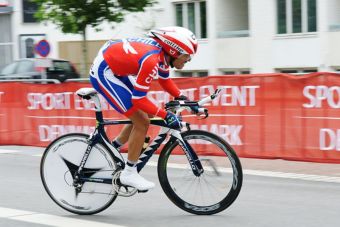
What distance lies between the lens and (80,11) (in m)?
24.0

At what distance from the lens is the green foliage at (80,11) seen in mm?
23750

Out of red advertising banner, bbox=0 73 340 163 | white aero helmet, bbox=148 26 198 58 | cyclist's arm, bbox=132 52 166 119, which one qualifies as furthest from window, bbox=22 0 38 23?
cyclist's arm, bbox=132 52 166 119

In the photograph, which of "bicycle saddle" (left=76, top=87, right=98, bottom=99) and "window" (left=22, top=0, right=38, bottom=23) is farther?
"window" (left=22, top=0, right=38, bottom=23)

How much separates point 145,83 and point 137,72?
23 cm

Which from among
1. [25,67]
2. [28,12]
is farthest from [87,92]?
[28,12]

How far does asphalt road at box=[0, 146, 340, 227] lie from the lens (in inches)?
250

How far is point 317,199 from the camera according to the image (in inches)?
292

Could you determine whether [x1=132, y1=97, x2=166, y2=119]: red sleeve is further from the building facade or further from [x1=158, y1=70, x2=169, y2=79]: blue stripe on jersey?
the building facade

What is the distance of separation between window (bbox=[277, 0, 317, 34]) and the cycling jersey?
2078 centimetres

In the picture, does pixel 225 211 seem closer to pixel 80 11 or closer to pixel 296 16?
pixel 80 11

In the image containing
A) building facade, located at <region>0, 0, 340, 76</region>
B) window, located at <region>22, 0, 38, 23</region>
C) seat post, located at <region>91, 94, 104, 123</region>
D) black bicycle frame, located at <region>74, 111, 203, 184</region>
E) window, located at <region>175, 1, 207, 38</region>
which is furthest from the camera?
window, located at <region>22, 0, 38, 23</region>

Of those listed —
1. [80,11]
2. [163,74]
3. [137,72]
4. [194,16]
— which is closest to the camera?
[137,72]

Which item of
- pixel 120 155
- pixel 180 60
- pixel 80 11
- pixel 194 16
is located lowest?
pixel 120 155

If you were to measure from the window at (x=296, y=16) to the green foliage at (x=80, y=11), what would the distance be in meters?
5.47
